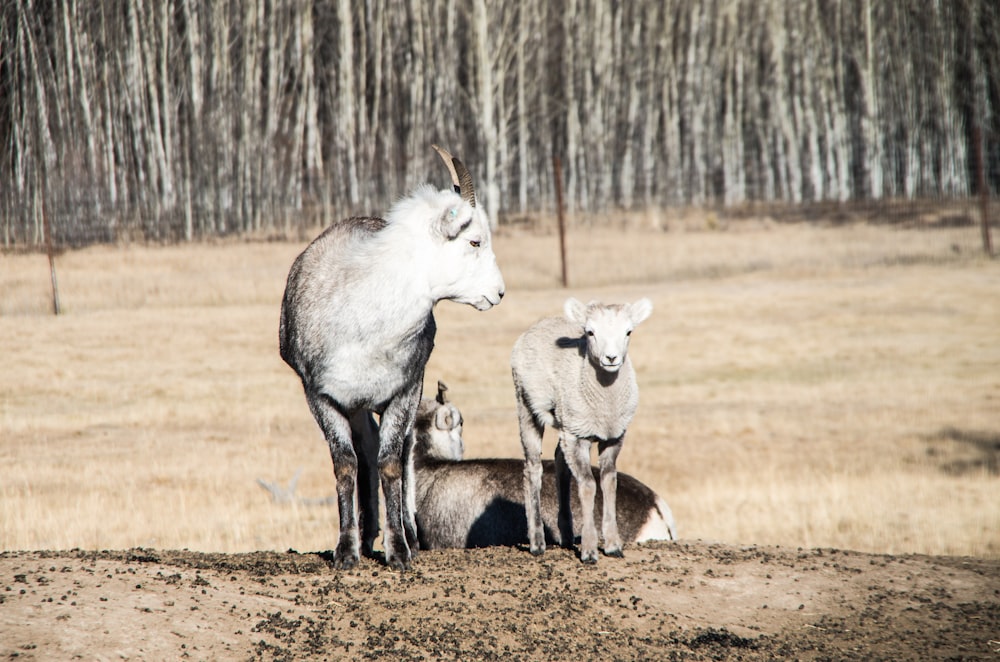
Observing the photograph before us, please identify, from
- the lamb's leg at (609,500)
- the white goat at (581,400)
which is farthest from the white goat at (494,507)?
the lamb's leg at (609,500)

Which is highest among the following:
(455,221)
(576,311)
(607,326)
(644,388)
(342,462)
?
(455,221)

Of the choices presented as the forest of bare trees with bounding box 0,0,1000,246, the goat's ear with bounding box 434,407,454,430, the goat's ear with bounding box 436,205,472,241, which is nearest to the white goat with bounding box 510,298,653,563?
the goat's ear with bounding box 436,205,472,241

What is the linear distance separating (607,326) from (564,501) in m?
1.76

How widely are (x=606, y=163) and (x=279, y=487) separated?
39141 millimetres

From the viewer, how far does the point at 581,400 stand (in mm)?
8055

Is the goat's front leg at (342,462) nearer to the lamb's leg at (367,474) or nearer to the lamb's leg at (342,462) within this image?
the lamb's leg at (342,462)

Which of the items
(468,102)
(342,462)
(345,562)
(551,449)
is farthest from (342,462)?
(468,102)

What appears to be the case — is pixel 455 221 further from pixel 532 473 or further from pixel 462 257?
pixel 532 473

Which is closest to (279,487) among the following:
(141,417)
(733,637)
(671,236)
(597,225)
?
(141,417)

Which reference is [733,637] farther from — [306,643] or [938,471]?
[938,471]

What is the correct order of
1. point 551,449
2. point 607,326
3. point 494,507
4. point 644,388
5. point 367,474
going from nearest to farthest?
point 607,326
point 367,474
point 494,507
point 551,449
point 644,388

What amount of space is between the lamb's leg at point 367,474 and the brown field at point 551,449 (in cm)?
57

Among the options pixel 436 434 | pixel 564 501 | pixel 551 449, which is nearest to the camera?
pixel 564 501

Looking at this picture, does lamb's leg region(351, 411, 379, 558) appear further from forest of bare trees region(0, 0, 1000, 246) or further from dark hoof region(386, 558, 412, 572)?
forest of bare trees region(0, 0, 1000, 246)
